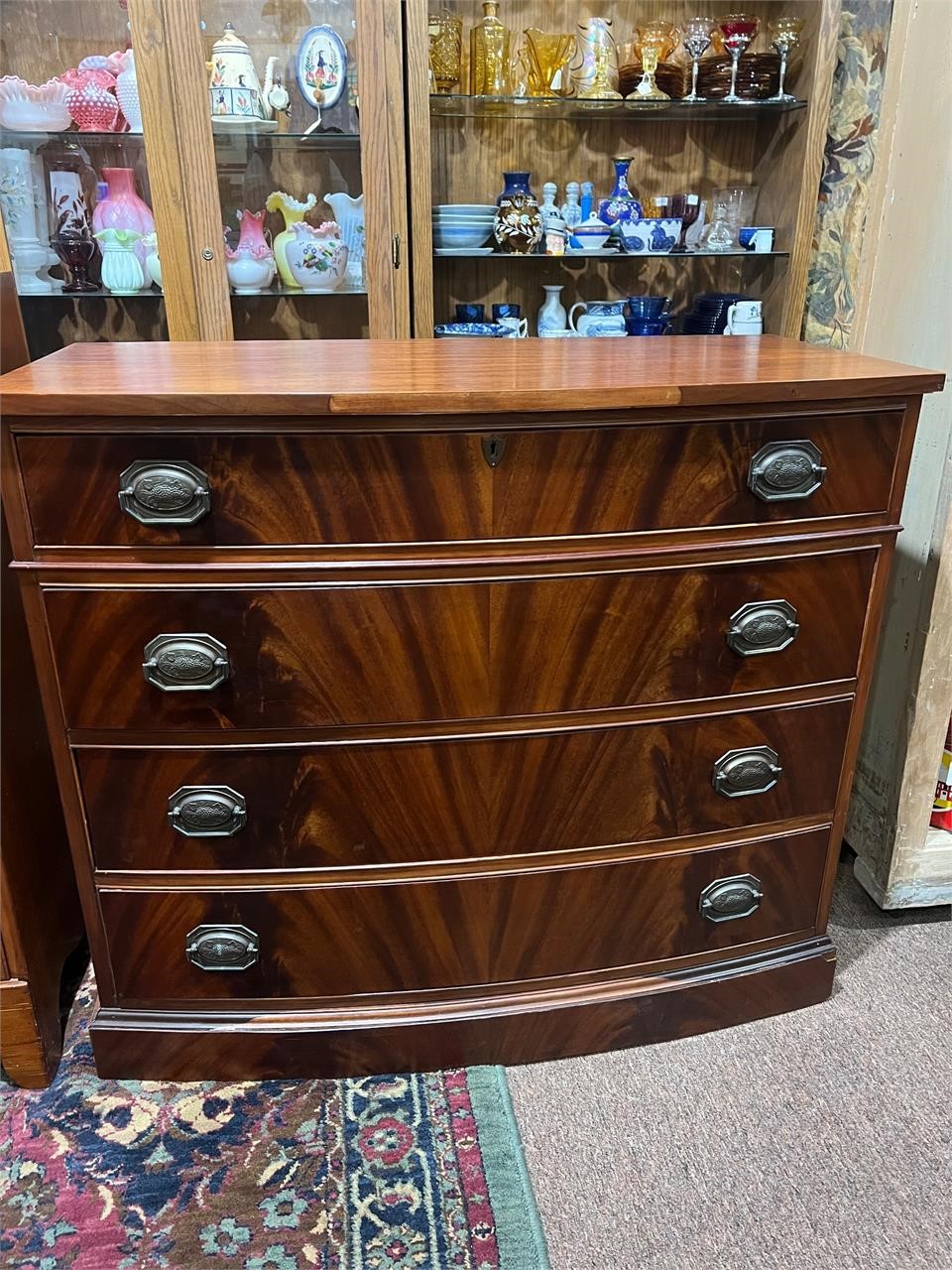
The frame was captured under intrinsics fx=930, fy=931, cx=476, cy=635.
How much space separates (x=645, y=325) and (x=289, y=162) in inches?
33.1

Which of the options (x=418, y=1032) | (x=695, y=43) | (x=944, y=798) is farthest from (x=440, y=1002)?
(x=695, y=43)

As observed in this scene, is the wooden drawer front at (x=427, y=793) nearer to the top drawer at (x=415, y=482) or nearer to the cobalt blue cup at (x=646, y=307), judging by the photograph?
the top drawer at (x=415, y=482)

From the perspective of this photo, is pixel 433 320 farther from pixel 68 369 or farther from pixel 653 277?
pixel 68 369

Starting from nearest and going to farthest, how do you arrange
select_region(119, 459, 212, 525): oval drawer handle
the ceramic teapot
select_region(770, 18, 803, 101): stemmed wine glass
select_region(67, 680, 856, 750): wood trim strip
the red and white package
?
1. select_region(119, 459, 212, 525): oval drawer handle
2. select_region(67, 680, 856, 750): wood trim strip
3. the red and white package
4. the ceramic teapot
5. select_region(770, 18, 803, 101): stemmed wine glass

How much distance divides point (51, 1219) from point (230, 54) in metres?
1.97

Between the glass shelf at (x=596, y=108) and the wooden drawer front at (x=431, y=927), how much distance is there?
62.3 inches

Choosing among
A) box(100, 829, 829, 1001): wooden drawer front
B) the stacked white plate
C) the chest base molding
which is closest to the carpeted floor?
the chest base molding

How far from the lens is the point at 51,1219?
116cm

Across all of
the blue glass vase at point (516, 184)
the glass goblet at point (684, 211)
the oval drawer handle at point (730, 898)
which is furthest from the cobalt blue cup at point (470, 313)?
the oval drawer handle at point (730, 898)

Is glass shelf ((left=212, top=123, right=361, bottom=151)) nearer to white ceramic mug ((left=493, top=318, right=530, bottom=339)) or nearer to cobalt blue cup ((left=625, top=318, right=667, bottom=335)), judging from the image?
white ceramic mug ((left=493, top=318, right=530, bottom=339))

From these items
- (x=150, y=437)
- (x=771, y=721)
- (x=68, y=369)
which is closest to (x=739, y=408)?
(x=771, y=721)

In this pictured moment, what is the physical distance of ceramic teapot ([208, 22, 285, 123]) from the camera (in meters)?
1.80

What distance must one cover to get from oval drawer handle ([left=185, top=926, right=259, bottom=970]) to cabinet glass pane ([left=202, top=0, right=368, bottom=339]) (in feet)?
4.17

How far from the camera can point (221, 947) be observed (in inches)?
49.9
